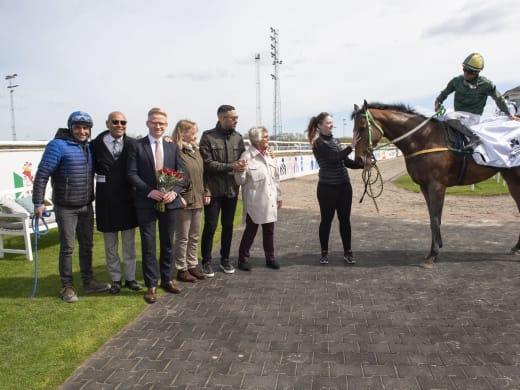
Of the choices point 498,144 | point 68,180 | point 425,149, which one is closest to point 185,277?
point 68,180

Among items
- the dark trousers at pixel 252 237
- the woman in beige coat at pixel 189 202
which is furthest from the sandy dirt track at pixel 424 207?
the woman in beige coat at pixel 189 202

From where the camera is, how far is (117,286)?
4.74m

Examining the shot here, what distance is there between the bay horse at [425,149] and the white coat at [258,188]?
1300 millimetres

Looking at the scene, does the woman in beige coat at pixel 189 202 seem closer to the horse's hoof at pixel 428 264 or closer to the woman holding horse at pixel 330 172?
the woman holding horse at pixel 330 172

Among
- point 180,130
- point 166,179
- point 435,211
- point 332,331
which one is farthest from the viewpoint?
point 435,211

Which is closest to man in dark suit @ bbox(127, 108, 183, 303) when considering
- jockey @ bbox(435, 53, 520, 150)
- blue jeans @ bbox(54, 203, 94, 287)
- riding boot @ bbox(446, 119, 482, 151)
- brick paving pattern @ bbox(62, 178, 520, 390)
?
brick paving pattern @ bbox(62, 178, 520, 390)

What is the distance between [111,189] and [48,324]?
1.48 m

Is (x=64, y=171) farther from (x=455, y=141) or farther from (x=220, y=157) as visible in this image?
(x=455, y=141)

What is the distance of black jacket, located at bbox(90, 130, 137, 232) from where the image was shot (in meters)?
4.42

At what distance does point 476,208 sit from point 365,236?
4802 mm

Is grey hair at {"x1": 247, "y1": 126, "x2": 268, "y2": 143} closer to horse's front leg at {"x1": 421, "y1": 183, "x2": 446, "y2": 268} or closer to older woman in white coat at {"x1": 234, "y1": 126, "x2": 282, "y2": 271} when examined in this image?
older woman in white coat at {"x1": 234, "y1": 126, "x2": 282, "y2": 271}

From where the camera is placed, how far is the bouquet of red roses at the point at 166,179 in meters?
4.20

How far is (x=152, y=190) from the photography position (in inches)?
167

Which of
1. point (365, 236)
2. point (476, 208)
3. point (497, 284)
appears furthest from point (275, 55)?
point (497, 284)
